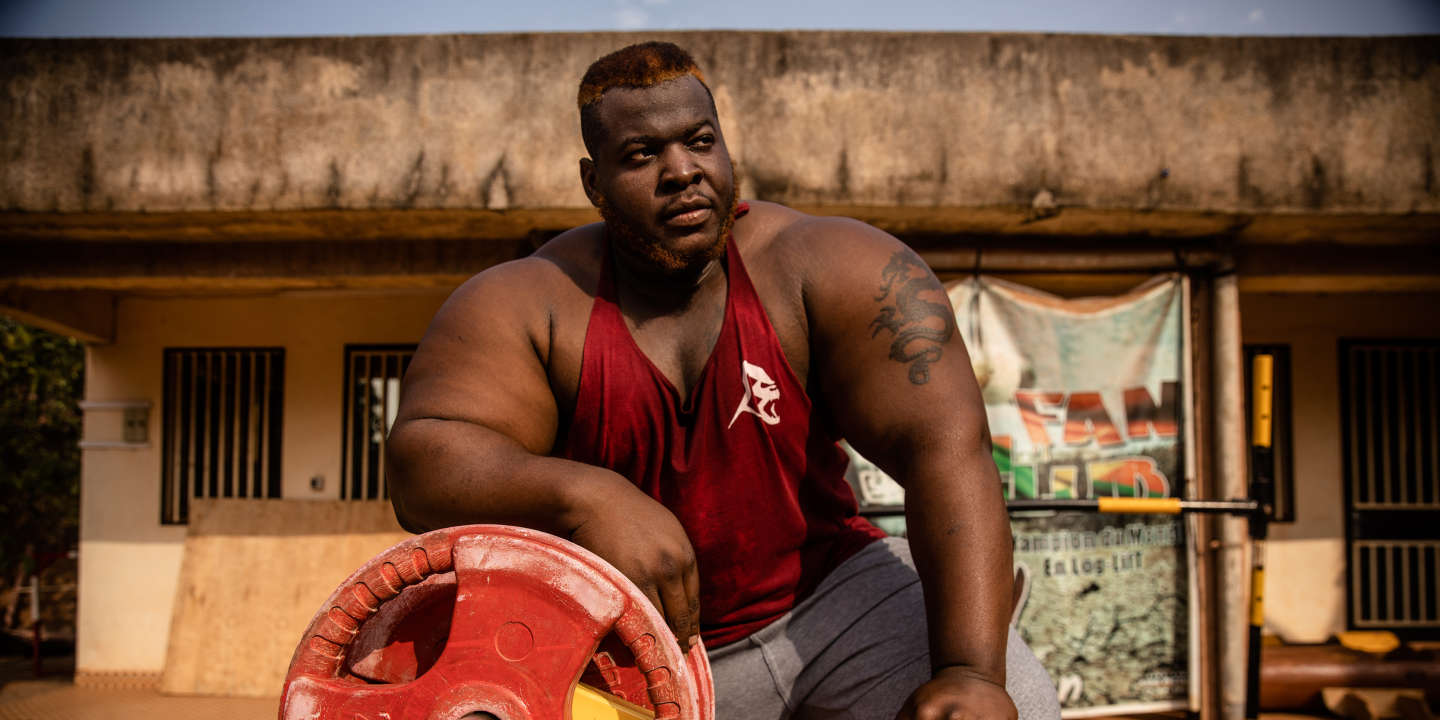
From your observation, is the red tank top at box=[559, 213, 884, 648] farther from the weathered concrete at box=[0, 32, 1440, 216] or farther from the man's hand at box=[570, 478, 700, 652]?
the weathered concrete at box=[0, 32, 1440, 216]

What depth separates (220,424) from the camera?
679 cm

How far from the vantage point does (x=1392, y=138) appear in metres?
4.59

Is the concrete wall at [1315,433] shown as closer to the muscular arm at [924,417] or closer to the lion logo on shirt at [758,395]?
the muscular arm at [924,417]

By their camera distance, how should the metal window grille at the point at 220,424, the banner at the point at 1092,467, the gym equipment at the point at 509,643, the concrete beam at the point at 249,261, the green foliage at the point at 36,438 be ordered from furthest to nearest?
1. the green foliage at the point at 36,438
2. the metal window grille at the point at 220,424
3. the concrete beam at the point at 249,261
4. the banner at the point at 1092,467
5. the gym equipment at the point at 509,643

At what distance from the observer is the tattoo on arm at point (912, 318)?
1537 millimetres

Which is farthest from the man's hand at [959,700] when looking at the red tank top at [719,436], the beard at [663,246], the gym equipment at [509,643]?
the beard at [663,246]

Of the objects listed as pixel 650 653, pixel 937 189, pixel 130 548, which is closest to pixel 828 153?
pixel 937 189

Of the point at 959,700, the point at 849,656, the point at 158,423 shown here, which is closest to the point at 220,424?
the point at 158,423

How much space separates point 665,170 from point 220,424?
6240 millimetres

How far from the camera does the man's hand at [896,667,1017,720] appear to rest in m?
1.28

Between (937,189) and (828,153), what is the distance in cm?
52

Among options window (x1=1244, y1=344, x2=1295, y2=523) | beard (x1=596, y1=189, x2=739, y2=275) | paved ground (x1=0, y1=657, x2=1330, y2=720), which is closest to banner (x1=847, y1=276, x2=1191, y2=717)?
paved ground (x1=0, y1=657, x2=1330, y2=720)

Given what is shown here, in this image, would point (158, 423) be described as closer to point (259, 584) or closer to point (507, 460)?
point (259, 584)

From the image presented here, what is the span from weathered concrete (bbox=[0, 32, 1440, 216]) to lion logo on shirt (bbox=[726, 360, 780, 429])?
118 inches
